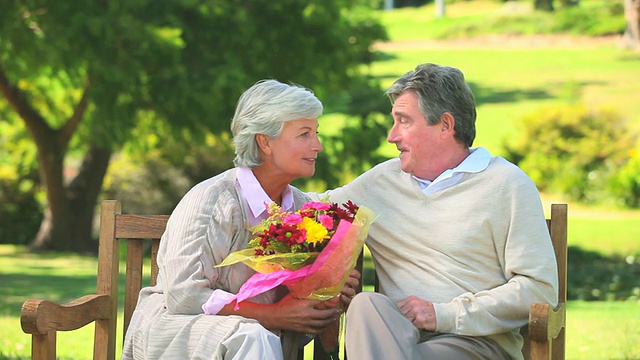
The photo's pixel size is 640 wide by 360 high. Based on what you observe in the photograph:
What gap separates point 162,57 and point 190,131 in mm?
1384

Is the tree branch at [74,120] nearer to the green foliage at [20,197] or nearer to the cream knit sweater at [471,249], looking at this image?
the green foliage at [20,197]

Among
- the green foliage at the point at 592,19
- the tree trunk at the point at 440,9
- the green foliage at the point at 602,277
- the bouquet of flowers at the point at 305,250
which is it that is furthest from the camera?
the tree trunk at the point at 440,9

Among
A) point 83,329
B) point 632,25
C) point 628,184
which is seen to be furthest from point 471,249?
point 632,25

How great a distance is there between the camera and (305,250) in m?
3.53

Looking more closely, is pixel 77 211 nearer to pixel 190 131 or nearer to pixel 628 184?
pixel 190 131

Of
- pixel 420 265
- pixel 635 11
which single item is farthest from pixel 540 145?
pixel 420 265

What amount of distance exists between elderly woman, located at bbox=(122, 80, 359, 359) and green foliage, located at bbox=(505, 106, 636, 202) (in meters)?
17.1

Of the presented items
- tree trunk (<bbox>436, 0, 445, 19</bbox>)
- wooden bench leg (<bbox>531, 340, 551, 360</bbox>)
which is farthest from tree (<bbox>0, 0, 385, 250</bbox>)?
tree trunk (<bbox>436, 0, 445, 19</bbox>)

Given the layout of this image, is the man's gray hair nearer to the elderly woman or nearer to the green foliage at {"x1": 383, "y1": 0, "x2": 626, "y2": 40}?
the elderly woman

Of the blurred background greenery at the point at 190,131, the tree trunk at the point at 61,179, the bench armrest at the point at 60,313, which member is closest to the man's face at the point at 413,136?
the bench armrest at the point at 60,313

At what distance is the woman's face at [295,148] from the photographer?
12.7ft

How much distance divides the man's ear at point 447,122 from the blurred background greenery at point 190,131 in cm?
395

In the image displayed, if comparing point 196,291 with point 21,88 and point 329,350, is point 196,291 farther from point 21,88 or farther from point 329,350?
point 21,88

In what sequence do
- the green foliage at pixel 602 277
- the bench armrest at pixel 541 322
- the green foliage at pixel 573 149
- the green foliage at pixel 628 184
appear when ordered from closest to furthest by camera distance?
the bench armrest at pixel 541 322 < the green foliage at pixel 602 277 < the green foliage at pixel 628 184 < the green foliage at pixel 573 149
